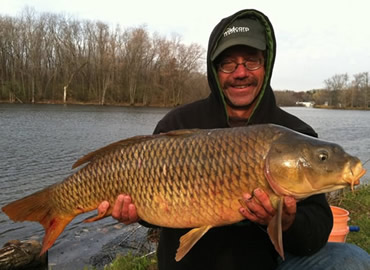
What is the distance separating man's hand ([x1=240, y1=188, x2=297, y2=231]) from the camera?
1484mm

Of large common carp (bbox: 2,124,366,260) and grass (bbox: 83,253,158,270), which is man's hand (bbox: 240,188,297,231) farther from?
grass (bbox: 83,253,158,270)

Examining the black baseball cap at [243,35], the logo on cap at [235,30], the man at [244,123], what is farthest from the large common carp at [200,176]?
the logo on cap at [235,30]

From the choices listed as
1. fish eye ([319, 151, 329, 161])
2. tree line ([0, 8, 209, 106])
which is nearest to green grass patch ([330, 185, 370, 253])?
fish eye ([319, 151, 329, 161])

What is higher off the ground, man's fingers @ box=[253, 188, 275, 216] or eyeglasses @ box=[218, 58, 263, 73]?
eyeglasses @ box=[218, 58, 263, 73]

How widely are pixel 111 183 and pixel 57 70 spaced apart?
38.6 metres

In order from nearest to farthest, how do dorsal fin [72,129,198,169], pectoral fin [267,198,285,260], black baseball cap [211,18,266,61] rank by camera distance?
pectoral fin [267,198,285,260]
dorsal fin [72,129,198,169]
black baseball cap [211,18,266,61]

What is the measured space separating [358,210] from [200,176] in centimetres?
379

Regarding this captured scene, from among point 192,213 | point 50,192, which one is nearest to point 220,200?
point 192,213

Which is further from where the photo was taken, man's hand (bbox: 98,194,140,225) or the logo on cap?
the logo on cap

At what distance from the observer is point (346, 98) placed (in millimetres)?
66625

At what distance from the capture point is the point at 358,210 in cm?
457

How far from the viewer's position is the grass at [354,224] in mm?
3121

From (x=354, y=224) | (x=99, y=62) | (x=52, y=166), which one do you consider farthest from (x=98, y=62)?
(x=354, y=224)

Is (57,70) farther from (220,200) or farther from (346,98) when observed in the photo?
(346,98)
